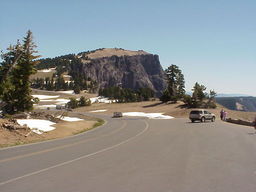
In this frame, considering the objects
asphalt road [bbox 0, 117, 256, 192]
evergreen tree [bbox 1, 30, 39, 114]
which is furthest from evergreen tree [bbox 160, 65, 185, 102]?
asphalt road [bbox 0, 117, 256, 192]

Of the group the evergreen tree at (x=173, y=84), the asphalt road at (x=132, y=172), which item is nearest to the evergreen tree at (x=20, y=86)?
the asphalt road at (x=132, y=172)

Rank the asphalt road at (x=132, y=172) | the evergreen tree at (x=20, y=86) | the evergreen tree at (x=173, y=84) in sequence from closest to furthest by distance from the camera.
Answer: the asphalt road at (x=132, y=172)
the evergreen tree at (x=20, y=86)
the evergreen tree at (x=173, y=84)

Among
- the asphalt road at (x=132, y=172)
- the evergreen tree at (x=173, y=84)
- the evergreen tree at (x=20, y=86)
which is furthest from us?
the evergreen tree at (x=173, y=84)

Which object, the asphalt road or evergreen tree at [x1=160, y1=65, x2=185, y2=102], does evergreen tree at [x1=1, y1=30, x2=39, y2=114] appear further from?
evergreen tree at [x1=160, y1=65, x2=185, y2=102]

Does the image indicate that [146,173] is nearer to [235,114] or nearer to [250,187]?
[250,187]

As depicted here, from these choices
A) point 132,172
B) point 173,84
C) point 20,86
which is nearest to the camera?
point 132,172

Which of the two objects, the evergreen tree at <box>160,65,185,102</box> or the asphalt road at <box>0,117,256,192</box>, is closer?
the asphalt road at <box>0,117,256,192</box>

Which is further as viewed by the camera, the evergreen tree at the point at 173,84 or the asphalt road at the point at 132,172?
the evergreen tree at the point at 173,84

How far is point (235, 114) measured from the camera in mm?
69562

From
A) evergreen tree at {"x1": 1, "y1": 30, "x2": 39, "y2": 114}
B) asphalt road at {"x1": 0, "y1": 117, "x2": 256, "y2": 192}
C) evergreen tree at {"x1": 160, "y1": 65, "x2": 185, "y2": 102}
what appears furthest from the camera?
evergreen tree at {"x1": 160, "y1": 65, "x2": 185, "y2": 102}

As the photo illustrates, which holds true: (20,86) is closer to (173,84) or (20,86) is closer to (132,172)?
(132,172)

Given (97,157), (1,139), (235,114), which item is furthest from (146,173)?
(235,114)

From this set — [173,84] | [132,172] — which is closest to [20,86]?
[132,172]

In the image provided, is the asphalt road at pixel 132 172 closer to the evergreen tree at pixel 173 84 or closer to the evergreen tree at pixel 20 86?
the evergreen tree at pixel 20 86
